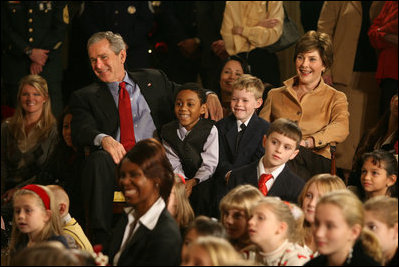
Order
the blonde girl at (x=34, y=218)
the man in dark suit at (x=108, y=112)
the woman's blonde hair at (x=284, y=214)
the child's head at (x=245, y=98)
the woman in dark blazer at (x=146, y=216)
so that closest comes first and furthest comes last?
the woman in dark blazer at (x=146, y=216) → the woman's blonde hair at (x=284, y=214) → the blonde girl at (x=34, y=218) → the man in dark suit at (x=108, y=112) → the child's head at (x=245, y=98)

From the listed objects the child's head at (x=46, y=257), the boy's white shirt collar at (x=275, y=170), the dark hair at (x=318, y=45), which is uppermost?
the dark hair at (x=318, y=45)

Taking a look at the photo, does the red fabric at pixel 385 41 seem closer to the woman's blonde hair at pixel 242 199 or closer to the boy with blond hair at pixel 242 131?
the boy with blond hair at pixel 242 131

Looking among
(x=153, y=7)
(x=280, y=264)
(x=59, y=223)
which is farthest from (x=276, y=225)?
(x=153, y=7)

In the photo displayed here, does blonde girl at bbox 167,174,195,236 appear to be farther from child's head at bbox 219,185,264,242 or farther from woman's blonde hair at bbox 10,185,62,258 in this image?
woman's blonde hair at bbox 10,185,62,258

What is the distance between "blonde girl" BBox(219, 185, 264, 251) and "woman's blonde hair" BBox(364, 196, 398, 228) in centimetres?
52

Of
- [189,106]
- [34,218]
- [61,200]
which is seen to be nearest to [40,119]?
[189,106]

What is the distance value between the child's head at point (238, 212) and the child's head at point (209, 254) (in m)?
0.68

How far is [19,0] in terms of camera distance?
259 inches

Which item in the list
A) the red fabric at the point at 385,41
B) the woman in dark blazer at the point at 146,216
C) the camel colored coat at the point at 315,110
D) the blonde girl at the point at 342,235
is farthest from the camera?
the red fabric at the point at 385,41

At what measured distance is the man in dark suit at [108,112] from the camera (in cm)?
453

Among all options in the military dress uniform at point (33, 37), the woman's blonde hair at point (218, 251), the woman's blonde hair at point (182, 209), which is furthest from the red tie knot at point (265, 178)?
the military dress uniform at point (33, 37)

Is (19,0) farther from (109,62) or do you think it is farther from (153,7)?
(109,62)

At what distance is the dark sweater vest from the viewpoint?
15.6ft

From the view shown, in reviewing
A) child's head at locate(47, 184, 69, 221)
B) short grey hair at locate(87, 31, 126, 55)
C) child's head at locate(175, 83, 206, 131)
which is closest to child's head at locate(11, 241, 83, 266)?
child's head at locate(47, 184, 69, 221)
